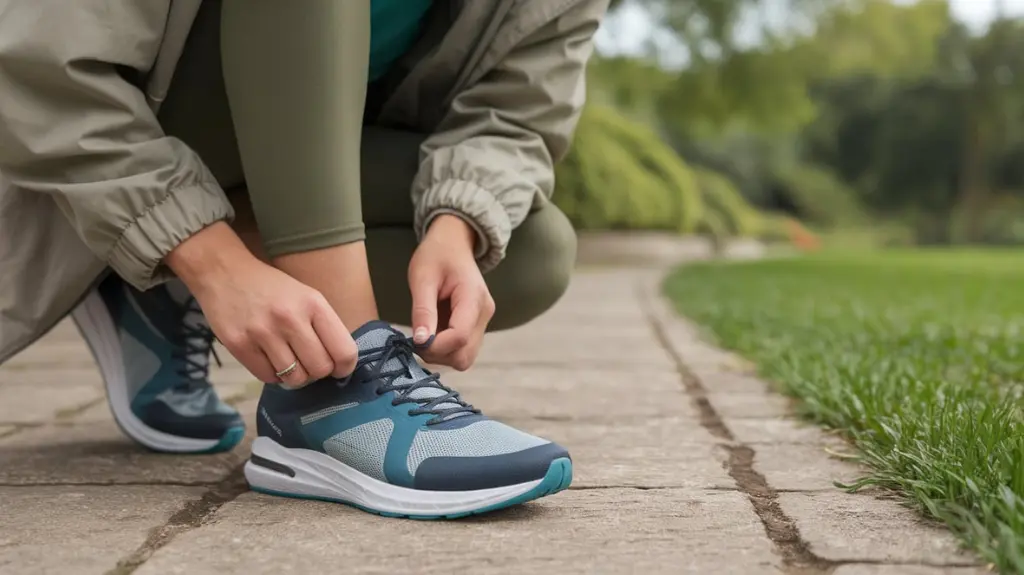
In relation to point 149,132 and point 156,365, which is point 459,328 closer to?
point 149,132

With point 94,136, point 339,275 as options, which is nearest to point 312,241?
point 339,275

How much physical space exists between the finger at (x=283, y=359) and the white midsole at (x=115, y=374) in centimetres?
44

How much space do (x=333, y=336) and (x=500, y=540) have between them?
272 millimetres

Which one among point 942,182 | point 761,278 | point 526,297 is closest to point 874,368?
point 526,297

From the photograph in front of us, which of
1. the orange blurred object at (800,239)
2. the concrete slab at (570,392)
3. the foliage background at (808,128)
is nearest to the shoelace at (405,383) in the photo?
→ the concrete slab at (570,392)

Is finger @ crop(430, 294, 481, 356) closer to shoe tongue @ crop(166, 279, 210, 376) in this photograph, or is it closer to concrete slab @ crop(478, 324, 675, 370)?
shoe tongue @ crop(166, 279, 210, 376)

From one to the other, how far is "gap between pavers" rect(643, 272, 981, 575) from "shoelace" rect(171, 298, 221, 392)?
80cm

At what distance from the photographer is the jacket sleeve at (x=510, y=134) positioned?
51.2 inches

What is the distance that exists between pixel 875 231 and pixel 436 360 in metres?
25.1

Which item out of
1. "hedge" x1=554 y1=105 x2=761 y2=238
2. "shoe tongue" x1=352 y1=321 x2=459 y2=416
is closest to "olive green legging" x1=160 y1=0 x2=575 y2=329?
"shoe tongue" x1=352 y1=321 x2=459 y2=416

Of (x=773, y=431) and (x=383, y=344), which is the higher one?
(x=383, y=344)

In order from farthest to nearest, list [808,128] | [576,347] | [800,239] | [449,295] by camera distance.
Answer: [808,128]
[800,239]
[576,347]
[449,295]

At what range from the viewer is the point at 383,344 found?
1.15 metres

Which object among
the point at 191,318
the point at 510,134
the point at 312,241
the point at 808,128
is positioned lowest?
the point at 808,128
